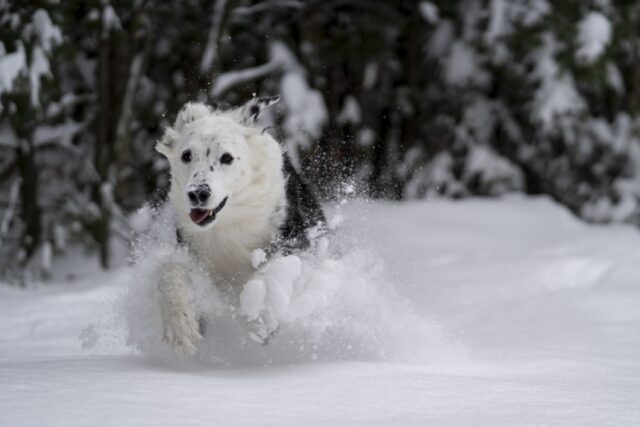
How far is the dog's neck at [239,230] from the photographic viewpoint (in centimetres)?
464

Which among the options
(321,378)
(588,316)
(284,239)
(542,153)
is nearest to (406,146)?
(542,153)

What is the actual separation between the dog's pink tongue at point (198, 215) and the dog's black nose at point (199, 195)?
0.22 feet

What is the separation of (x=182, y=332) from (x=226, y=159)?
89 centimetres

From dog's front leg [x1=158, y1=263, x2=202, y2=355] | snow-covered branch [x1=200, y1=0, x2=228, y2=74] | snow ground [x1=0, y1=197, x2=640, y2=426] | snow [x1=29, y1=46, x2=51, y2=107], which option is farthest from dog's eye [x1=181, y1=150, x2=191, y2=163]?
snow-covered branch [x1=200, y1=0, x2=228, y2=74]

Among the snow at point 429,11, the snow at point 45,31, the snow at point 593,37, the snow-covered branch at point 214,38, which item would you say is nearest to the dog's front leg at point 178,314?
the snow at point 45,31

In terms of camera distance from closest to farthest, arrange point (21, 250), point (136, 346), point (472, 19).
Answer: point (136, 346) < point (21, 250) < point (472, 19)

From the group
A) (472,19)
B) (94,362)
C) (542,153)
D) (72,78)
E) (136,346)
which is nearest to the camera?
(94,362)

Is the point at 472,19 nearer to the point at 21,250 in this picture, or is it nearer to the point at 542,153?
the point at 542,153

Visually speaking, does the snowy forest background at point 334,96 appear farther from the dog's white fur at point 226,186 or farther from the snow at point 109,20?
the dog's white fur at point 226,186

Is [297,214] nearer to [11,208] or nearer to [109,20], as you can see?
[109,20]

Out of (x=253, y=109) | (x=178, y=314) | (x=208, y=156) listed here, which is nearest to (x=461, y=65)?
(x=253, y=109)

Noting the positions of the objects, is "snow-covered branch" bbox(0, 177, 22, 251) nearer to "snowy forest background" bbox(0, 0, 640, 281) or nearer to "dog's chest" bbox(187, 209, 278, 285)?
"snowy forest background" bbox(0, 0, 640, 281)

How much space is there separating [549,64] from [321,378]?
984 centimetres

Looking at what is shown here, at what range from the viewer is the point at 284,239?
4703 mm
